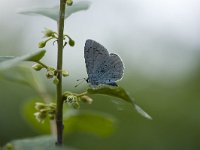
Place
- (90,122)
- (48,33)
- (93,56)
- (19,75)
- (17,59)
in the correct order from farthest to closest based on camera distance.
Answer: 1. (19,75)
2. (90,122)
3. (93,56)
4. (48,33)
5. (17,59)

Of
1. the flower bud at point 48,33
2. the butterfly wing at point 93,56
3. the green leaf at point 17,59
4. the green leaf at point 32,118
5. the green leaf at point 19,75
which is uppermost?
the flower bud at point 48,33

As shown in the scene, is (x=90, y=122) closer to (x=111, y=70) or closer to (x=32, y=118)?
(x=32, y=118)

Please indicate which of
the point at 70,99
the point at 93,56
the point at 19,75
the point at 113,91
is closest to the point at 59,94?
the point at 70,99

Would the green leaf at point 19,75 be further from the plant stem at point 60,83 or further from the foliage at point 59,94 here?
the plant stem at point 60,83

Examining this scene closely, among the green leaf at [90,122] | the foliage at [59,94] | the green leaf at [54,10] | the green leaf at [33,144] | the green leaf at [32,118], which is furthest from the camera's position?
the green leaf at [32,118]

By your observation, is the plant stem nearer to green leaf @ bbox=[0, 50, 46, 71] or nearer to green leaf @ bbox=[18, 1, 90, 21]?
green leaf @ bbox=[0, 50, 46, 71]

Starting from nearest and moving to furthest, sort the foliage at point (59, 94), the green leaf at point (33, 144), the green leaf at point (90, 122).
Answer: the foliage at point (59, 94), the green leaf at point (33, 144), the green leaf at point (90, 122)

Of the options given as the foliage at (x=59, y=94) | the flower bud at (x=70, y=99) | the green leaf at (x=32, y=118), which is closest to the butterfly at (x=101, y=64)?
the foliage at (x=59, y=94)
